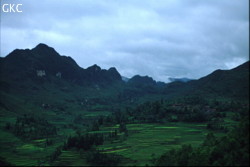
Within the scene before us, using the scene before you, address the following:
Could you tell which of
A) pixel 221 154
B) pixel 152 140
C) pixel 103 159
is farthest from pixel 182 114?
pixel 221 154

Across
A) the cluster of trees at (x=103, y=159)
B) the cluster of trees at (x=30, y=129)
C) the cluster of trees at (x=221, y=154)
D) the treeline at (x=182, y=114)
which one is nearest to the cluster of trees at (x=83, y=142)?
the cluster of trees at (x=103, y=159)

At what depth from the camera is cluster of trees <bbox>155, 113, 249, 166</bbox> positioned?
57.0 m

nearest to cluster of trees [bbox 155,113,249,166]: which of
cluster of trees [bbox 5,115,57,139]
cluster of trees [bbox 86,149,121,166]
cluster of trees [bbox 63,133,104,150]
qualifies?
cluster of trees [bbox 86,149,121,166]

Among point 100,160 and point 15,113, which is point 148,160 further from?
point 15,113

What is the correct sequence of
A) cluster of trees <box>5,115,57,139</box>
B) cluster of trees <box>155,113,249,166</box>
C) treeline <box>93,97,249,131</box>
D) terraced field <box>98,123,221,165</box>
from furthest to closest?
1. treeline <box>93,97,249,131</box>
2. cluster of trees <box>5,115,57,139</box>
3. terraced field <box>98,123,221,165</box>
4. cluster of trees <box>155,113,249,166</box>

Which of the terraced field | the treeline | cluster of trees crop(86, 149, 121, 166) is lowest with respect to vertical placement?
cluster of trees crop(86, 149, 121, 166)

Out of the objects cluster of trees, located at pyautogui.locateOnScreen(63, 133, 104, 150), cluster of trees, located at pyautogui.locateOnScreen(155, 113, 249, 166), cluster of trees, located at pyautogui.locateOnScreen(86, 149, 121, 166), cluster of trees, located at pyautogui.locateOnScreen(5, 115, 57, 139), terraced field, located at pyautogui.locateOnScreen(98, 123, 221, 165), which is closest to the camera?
cluster of trees, located at pyautogui.locateOnScreen(155, 113, 249, 166)

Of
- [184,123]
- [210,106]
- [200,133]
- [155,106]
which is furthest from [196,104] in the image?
[200,133]

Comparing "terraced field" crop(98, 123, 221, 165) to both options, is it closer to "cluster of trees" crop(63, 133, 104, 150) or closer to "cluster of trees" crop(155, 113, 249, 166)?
"cluster of trees" crop(63, 133, 104, 150)

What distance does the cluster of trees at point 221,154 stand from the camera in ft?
187

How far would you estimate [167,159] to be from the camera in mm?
65812

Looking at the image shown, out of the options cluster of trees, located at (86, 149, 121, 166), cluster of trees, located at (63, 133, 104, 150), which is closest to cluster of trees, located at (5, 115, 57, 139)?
cluster of trees, located at (63, 133, 104, 150)

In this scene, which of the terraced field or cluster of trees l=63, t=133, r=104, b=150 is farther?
cluster of trees l=63, t=133, r=104, b=150

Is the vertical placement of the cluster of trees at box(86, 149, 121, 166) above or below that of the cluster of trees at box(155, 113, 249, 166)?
below
